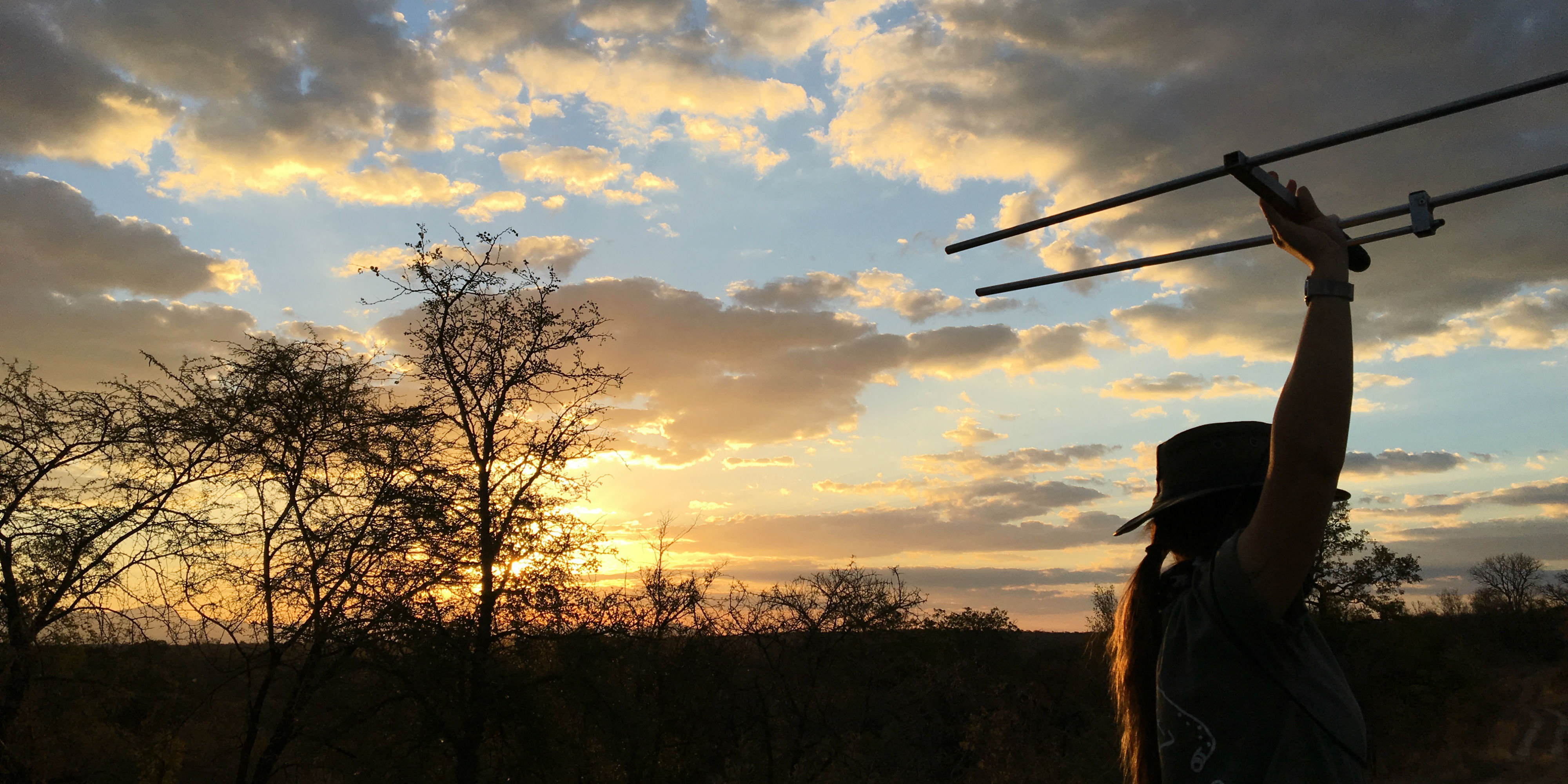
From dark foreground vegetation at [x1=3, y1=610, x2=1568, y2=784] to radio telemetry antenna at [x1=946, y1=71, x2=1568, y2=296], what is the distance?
2.16 metres

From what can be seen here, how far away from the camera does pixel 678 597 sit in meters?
28.4

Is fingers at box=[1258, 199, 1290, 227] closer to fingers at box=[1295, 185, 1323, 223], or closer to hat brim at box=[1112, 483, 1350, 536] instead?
fingers at box=[1295, 185, 1323, 223]

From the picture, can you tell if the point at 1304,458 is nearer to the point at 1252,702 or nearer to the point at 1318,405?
the point at 1318,405

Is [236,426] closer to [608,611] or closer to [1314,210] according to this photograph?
[608,611]

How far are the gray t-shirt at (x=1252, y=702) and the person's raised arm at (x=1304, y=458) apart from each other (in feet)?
0.20

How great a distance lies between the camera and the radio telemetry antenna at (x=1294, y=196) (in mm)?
1873

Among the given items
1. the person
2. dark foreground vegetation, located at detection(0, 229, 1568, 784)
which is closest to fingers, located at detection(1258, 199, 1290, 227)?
the person

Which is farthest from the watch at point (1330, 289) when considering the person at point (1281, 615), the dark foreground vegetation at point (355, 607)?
the dark foreground vegetation at point (355, 607)

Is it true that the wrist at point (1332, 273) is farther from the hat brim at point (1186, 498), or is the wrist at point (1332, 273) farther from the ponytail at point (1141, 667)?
the ponytail at point (1141, 667)

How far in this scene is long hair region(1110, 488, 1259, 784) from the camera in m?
2.18

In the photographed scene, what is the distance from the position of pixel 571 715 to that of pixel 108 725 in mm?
14172

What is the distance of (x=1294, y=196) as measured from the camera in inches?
77.7

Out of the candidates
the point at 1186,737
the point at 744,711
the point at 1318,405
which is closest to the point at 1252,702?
the point at 1186,737

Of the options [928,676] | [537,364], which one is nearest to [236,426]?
[537,364]
